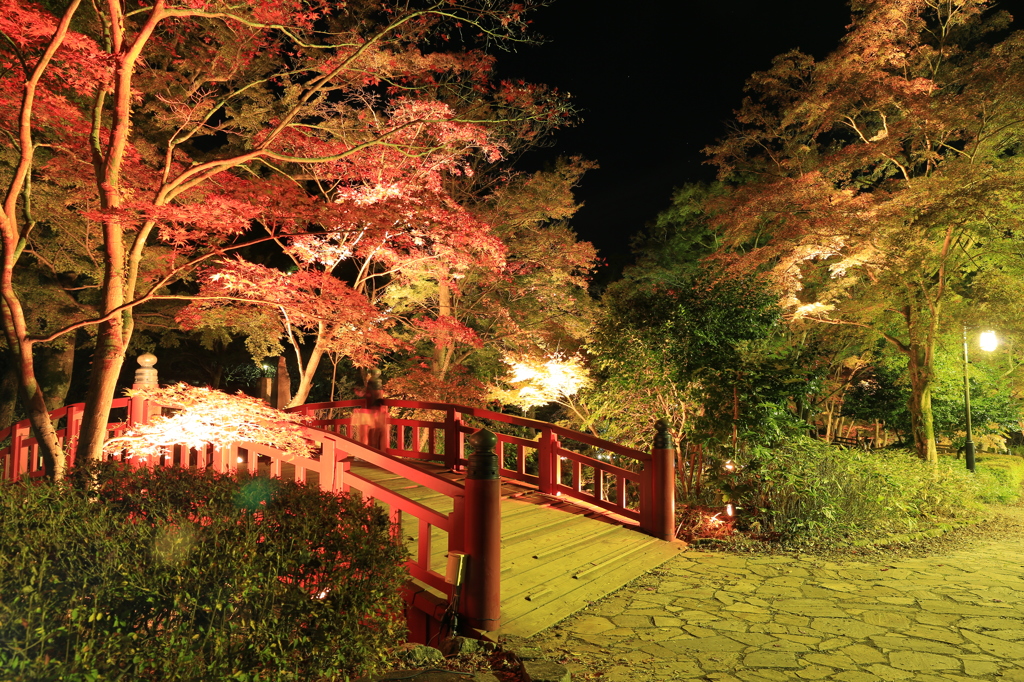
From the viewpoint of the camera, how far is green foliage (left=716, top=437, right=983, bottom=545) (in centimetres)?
834

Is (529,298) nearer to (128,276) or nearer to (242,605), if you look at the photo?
(128,276)

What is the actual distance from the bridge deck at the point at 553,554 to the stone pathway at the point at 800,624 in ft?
0.64

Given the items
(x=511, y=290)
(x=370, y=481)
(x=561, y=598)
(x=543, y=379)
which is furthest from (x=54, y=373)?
(x=561, y=598)

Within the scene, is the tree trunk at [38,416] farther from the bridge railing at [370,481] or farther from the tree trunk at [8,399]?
the tree trunk at [8,399]

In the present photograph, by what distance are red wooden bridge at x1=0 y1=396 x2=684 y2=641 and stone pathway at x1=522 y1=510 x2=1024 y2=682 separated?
0.45 meters

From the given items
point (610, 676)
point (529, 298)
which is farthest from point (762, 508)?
point (529, 298)

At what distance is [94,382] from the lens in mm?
6406

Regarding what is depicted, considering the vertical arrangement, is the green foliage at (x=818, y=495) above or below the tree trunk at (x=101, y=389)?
below

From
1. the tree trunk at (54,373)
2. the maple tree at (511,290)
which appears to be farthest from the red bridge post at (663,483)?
the tree trunk at (54,373)

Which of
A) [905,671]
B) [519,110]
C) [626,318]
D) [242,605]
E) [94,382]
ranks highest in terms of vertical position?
[519,110]

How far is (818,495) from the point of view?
8656 millimetres

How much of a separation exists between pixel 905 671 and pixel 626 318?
21.4 feet

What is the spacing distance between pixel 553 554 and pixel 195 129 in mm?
6376

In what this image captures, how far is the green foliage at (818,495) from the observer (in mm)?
8336
